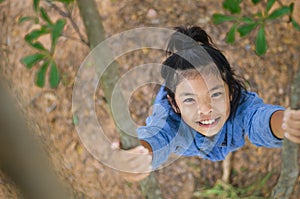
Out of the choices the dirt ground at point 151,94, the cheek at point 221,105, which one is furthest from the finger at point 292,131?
the dirt ground at point 151,94

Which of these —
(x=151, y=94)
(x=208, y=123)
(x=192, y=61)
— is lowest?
(x=151, y=94)

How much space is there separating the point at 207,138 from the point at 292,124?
418 mm

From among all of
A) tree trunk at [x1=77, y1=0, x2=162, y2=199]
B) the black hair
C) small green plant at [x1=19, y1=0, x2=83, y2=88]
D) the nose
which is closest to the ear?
the black hair

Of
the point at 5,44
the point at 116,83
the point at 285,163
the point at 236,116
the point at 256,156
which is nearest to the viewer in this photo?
the point at 116,83

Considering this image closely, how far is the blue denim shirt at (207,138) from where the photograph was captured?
112 cm

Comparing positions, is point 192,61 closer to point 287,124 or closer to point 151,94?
point 287,124

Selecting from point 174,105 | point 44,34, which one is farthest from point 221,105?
point 44,34

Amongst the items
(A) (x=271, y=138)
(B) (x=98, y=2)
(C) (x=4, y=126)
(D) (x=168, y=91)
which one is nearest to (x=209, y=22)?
(B) (x=98, y=2)

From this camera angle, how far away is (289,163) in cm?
143

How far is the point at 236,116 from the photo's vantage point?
127 cm

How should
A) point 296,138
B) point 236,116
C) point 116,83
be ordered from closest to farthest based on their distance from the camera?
point 296,138, point 116,83, point 236,116

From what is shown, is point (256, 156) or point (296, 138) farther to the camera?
point (256, 156)

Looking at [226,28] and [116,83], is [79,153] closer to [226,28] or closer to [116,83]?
[226,28]

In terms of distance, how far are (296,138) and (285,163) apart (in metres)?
0.50
